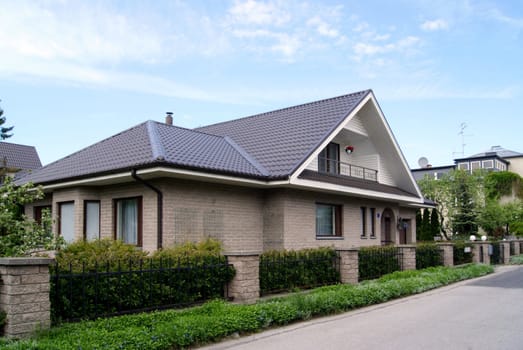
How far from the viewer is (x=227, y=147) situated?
18109 millimetres

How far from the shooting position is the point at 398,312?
10.6 m

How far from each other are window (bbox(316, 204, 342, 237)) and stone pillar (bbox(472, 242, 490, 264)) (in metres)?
7.55

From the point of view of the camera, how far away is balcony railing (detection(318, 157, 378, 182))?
19.7 meters

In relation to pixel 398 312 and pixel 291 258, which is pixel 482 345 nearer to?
pixel 398 312

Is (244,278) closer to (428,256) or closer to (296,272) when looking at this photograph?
(296,272)

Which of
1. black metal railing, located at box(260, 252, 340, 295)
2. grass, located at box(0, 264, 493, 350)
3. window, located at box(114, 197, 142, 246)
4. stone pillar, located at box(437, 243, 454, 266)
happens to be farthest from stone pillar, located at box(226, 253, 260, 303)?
stone pillar, located at box(437, 243, 454, 266)

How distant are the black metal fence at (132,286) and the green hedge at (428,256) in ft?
32.5

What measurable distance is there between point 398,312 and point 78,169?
1055 centimetres

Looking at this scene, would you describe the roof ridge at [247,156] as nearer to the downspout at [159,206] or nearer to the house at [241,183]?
the house at [241,183]

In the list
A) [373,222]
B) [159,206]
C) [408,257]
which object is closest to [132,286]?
[159,206]

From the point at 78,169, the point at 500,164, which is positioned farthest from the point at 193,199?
the point at 500,164

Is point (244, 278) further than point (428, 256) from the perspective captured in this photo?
No

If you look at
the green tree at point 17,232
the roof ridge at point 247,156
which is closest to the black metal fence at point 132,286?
the green tree at point 17,232

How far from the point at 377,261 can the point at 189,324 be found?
9.45m
